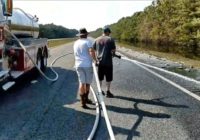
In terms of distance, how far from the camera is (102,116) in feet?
29.1

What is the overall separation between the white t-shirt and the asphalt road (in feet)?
3.34

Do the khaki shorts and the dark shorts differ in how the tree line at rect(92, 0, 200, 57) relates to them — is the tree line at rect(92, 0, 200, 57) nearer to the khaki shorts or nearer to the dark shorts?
the dark shorts

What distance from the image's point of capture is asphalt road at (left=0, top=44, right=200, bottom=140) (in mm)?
7543

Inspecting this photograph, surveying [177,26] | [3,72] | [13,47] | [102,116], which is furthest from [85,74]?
[177,26]

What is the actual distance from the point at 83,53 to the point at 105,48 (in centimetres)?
158

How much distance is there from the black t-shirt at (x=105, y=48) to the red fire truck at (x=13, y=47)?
7.90ft

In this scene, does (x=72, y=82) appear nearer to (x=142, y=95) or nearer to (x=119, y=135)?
(x=142, y=95)

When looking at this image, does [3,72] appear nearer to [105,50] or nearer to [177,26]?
[105,50]

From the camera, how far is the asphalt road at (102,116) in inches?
297

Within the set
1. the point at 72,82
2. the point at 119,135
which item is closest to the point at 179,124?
the point at 119,135

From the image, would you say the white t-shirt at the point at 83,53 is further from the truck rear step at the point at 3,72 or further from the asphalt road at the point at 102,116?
the truck rear step at the point at 3,72

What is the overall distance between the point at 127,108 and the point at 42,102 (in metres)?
2.15

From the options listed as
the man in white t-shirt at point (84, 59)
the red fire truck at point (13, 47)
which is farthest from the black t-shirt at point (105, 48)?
the red fire truck at point (13, 47)

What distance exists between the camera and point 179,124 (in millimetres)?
8172
